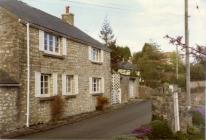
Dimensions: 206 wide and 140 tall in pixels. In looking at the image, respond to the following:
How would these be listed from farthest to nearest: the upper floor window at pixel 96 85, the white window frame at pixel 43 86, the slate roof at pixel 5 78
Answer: the upper floor window at pixel 96 85 → the white window frame at pixel 43 86 → the slate roof at pixel 5 78

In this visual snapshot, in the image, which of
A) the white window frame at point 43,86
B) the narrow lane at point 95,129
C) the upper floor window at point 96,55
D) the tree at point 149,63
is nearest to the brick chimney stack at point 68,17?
the upper floor window at point 96,55

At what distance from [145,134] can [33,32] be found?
9.33m

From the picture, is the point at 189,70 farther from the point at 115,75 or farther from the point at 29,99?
the point at 115,75

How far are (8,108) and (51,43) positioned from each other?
5736mm

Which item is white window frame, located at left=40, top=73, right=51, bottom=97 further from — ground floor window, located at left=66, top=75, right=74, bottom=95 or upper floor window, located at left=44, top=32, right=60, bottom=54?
ground floor window, located at left=66, top=75, right=74, bottom=95

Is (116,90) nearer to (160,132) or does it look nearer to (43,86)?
(43,86)

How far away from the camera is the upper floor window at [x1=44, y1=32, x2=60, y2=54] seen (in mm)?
21189

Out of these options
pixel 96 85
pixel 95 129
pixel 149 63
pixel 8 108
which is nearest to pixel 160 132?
pixel 95 129

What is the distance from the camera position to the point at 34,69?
64.4ft

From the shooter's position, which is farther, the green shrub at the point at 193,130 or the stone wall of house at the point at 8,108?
the stone wall of house at the point at 8,108

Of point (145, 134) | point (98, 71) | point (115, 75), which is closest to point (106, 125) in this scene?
point (145, 134)

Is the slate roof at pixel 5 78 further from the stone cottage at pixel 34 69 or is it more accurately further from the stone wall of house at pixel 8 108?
the stone wall of house at pixel 8 108

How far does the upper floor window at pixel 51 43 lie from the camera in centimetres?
2119

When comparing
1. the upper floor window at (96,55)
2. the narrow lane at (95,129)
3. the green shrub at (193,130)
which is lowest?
the narrow lane at (95,129)
